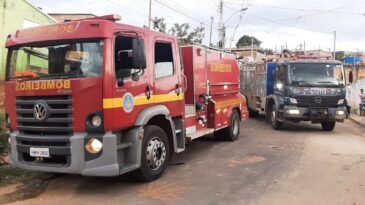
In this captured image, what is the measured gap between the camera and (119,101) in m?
6.34

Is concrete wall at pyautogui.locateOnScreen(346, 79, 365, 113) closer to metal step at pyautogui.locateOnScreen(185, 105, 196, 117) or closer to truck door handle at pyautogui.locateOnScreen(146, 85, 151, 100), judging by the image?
metal step at pyautogui.locateOnScreen(185, 105, 196, 117)

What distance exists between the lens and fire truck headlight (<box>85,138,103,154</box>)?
609 cm

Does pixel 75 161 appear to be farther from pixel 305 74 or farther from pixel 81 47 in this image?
pixel 305 74

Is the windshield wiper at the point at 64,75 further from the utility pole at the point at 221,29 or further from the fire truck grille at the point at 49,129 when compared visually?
the utility pole at the point at 221,29

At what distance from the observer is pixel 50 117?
6242 mm

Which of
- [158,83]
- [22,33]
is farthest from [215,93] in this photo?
[22,33]

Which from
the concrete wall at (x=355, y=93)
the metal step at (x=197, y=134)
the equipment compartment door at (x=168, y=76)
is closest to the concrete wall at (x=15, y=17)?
the metal step at (x=197, y=134)

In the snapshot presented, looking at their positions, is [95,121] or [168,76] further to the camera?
[168,76]

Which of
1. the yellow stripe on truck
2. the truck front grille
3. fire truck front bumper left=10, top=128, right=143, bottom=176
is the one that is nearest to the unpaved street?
fire truck front bumper left=10, top=128, right=143, bottom=176

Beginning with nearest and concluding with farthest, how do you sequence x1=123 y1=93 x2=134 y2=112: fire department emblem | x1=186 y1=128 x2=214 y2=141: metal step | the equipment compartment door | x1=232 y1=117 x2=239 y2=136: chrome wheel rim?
x1=123 y1=93 x2=134 y2=112: fire department emblem → the equipment compartment door → x1=186 y1=128 x2=214 y2=141: metal step → x1=232 y1=117 x2=239 y2=136: chrome wheel rim

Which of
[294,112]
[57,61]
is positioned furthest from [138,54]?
[294,112]

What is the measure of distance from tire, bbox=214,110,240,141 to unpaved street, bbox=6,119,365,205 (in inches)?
22.7

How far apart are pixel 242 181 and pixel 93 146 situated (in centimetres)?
264

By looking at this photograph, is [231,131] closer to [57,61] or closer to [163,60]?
[163,60]
